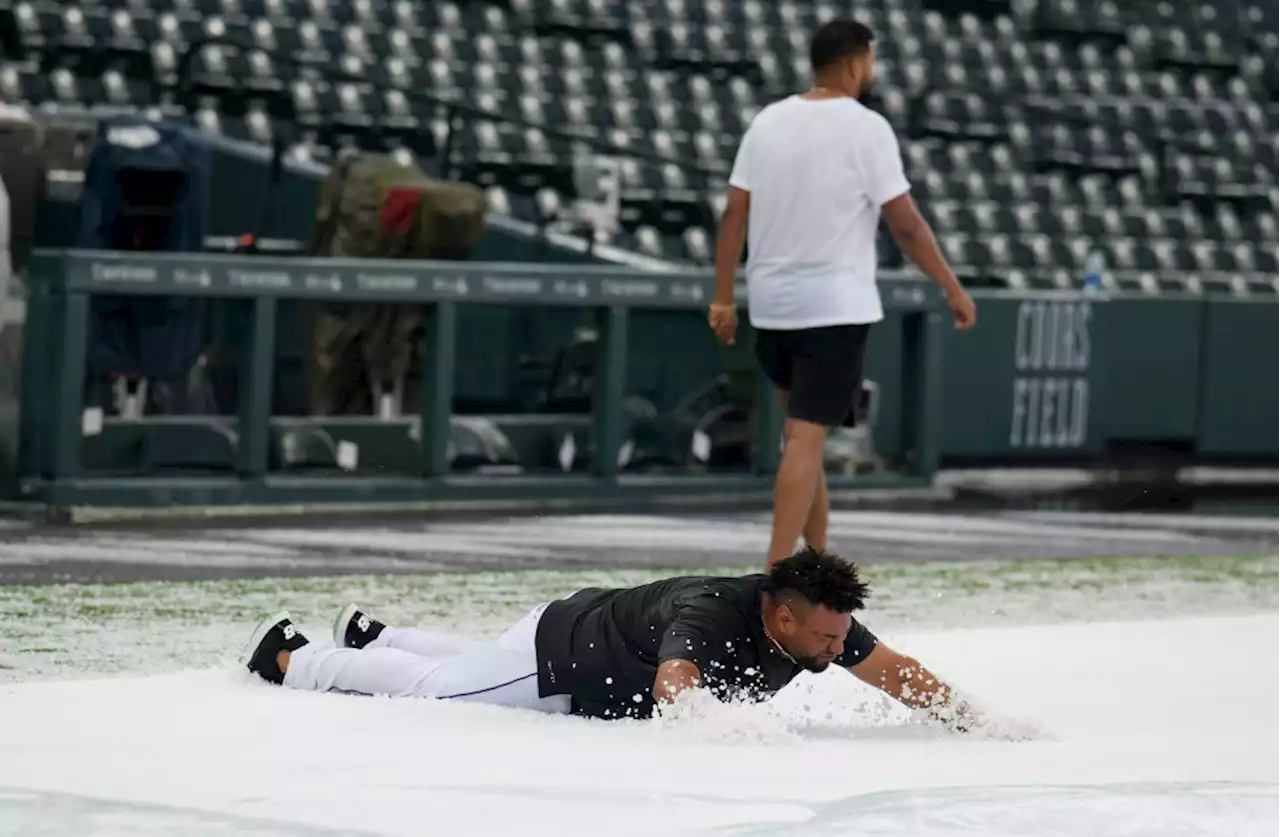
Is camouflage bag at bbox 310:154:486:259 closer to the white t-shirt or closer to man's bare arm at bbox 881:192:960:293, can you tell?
the white t-shirt

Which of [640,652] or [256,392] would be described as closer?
[640,652]

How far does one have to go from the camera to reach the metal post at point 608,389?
12.1 meters

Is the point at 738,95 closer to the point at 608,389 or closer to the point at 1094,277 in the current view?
the point at 1094,277

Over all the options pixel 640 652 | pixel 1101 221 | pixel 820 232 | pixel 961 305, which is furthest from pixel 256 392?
pixel 1101 221

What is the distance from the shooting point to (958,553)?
33.6 ft

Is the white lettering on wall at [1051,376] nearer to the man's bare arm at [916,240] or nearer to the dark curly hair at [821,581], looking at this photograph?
the man's bare arm at [916,240]

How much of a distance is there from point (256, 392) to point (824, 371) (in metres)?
3.94

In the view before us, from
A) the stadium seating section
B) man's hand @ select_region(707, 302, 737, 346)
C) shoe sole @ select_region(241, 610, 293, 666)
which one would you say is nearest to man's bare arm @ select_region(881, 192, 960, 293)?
man's hand @ select_region(707, 302, 737, 346)

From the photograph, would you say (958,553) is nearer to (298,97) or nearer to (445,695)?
(445,695)

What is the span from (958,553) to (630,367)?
2.64m

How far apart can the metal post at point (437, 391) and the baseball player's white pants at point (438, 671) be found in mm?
5763

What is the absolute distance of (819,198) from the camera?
801cm

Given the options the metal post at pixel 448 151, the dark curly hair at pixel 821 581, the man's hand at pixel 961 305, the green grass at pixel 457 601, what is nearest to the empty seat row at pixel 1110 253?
the metal post at pixel 448 151

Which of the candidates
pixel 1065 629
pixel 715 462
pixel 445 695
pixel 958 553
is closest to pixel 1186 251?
pixel 715 462
